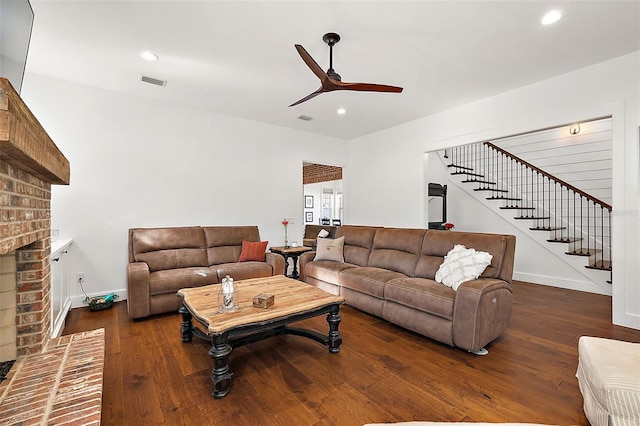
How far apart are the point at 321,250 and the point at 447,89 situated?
2756 millimetres

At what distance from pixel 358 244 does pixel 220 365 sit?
2.70m

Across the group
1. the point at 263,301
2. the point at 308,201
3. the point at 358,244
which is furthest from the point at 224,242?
the point at 308,201

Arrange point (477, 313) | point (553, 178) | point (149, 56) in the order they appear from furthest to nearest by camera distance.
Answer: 1. point (553, 178)
2. point (149, 56)
3. point (477, 313)

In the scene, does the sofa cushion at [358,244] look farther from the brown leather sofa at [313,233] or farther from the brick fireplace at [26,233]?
the brick fireplace at [26,233]

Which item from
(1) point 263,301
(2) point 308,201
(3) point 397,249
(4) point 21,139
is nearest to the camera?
(4) point 21,139

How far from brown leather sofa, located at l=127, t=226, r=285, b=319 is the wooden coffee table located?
86cm

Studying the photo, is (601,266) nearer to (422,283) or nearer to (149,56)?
(422,283)

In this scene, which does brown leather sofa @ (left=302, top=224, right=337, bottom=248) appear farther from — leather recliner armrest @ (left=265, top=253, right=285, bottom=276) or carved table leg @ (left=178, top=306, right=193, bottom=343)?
carved table leg @ (left=178, top=306, right=193, bottom=343)

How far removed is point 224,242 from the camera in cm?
441

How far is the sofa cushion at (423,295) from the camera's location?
256 cm

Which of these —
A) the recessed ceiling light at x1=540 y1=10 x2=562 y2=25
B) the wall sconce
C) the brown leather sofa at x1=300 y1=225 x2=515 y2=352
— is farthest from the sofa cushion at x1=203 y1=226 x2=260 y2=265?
the wall sconce

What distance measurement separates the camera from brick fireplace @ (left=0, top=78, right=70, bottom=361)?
1.22 m

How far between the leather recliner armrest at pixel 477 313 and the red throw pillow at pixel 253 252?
2766mm

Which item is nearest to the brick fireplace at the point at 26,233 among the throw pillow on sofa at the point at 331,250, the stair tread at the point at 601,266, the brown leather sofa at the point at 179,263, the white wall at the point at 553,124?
the brown leather sofa at the point at 179,263
